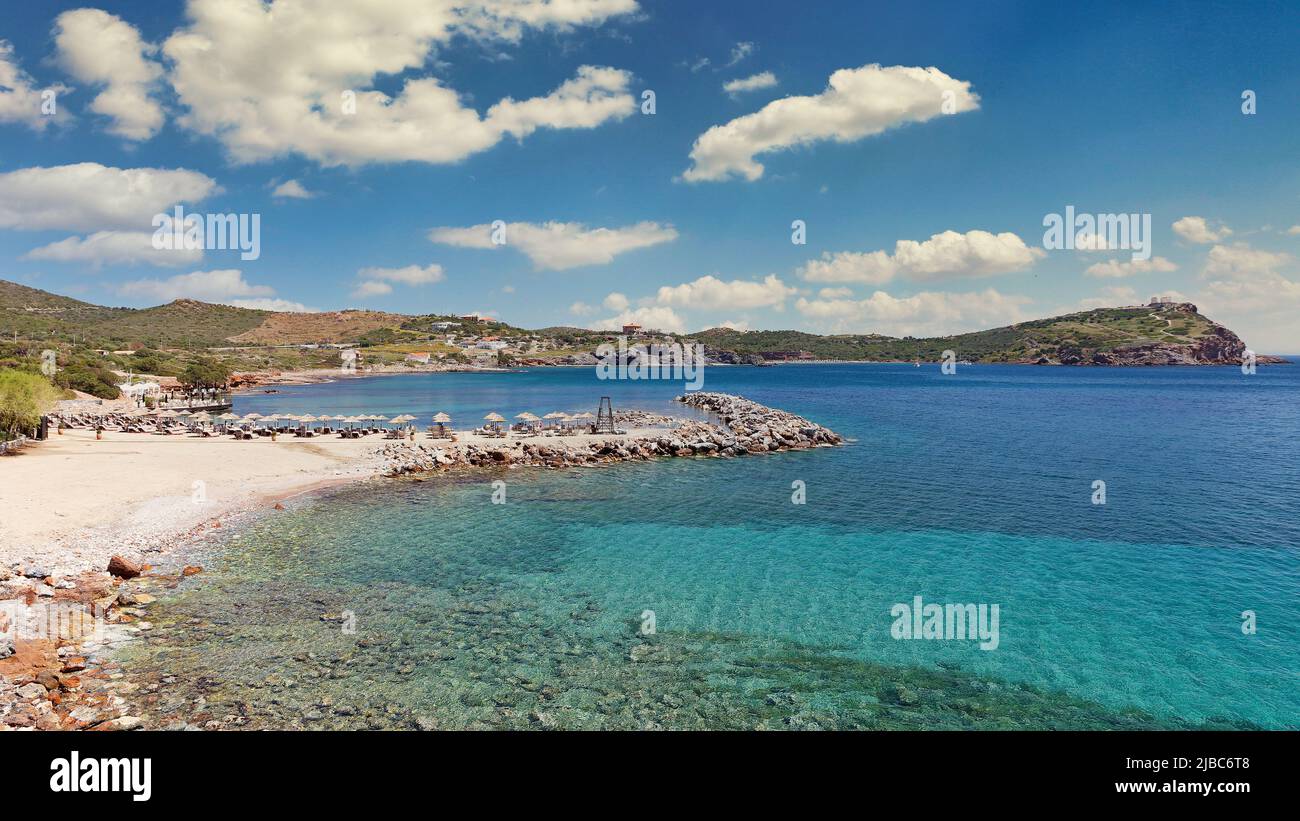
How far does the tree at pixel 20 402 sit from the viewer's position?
40.4 m

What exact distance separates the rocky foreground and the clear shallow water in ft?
14.2

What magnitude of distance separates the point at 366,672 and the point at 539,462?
29.4m

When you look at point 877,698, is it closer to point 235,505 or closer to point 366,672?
point 366,672

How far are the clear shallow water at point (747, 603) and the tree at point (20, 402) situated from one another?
27.9 metres

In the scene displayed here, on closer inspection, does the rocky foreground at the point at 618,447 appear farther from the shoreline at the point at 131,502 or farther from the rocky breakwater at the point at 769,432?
the shoreline at the point at 131,502

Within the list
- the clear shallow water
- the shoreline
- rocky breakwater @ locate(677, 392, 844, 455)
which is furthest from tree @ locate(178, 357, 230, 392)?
rocky breakwater @ locate(677, 392, 844, 455)

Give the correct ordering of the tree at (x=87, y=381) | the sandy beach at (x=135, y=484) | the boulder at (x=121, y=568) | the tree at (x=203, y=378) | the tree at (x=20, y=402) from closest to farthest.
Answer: the boulder at (x=121, y=568) → the sandy beach at (x=135, y=484) → the tree at (x=20, y=402) → the tree at (x=87, y=381) → the tree at (x=203, y=378)

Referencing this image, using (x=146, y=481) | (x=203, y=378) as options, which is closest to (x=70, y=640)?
(x=146, y=481)

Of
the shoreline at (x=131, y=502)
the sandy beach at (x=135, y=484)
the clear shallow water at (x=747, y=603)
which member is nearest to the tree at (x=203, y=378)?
the shoreline at (x=131, y=502)

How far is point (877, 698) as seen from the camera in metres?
14.2

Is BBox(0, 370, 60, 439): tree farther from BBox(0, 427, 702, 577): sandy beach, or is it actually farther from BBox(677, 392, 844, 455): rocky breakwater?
BBox(677, 392, 844, 455): rocky breakwater

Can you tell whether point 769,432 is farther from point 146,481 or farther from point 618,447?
point 146,481
